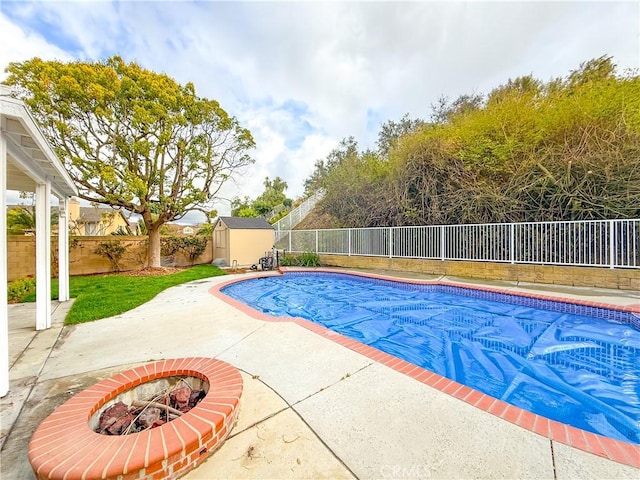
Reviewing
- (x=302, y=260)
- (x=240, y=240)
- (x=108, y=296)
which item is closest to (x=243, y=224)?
Result: (x=240, y=240)

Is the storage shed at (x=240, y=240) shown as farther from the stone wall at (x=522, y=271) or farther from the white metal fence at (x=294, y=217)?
the stone wall at (x=522, y=271)

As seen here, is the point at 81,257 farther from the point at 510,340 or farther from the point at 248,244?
the point at 510,340

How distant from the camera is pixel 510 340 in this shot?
4.75m

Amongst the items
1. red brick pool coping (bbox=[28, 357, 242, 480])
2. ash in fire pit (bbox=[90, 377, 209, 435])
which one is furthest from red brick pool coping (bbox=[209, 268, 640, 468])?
ash in fire pit (bbox=[90, 377, 209, 435])

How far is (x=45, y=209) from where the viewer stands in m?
4.69

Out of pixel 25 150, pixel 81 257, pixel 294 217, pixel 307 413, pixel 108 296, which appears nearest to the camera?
pixel 307 413

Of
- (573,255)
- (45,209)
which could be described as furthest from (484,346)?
(45,209)

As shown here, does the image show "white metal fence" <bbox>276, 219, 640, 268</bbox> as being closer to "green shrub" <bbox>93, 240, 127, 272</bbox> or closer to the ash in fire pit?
the ash in fire pit

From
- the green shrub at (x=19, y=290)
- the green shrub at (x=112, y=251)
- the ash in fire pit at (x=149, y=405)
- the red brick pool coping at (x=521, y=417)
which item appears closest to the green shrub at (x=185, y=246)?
the green shrub at (x=112, y=251)

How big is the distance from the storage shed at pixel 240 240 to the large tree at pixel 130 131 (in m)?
2.12

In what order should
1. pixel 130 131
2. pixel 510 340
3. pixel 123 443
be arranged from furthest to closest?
pixel 130 131 → pixel 510 340 → pixel 123 443

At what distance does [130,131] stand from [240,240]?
6.72 metres

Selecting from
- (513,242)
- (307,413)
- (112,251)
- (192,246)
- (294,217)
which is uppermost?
(294,217)

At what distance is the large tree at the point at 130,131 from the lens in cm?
951
